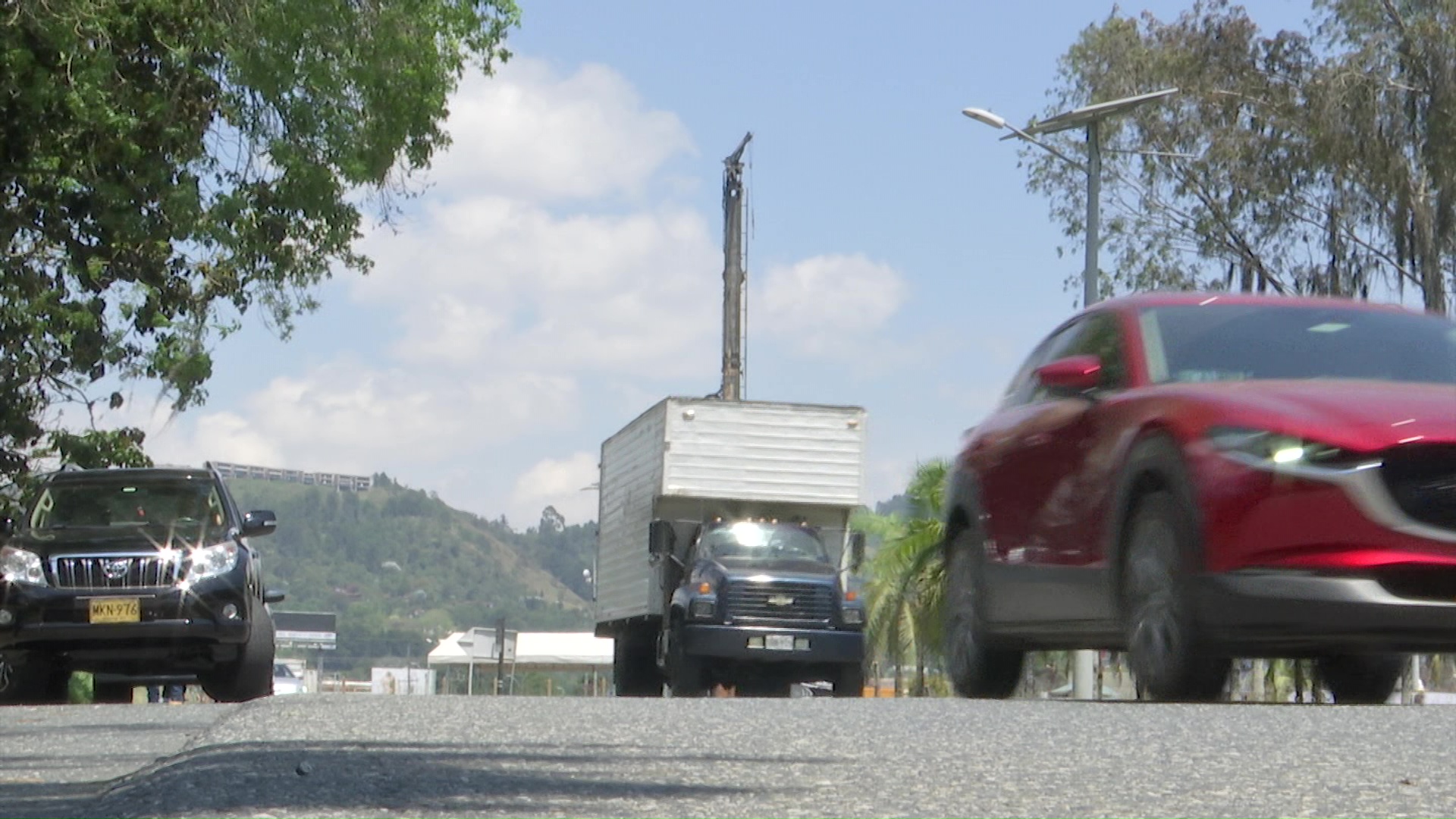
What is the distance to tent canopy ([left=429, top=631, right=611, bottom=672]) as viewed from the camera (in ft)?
316

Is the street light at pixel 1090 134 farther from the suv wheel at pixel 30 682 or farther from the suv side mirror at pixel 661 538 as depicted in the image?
the suv wheel at pixel 30 682

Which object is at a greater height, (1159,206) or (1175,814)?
(1159,206)

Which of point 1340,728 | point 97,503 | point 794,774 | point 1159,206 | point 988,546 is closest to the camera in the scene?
point 794,774

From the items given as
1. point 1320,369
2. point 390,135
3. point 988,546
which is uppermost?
point 390,135

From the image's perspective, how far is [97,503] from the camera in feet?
51.3

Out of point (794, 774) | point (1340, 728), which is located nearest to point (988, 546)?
point (1340, 728)

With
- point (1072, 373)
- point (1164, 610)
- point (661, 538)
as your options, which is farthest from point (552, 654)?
point (1164, 610)

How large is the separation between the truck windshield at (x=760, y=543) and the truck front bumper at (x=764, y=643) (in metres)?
0.94

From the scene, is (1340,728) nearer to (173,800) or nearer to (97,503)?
(173,800)

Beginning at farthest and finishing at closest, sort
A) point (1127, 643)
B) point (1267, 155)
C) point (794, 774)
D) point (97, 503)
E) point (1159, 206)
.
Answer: point (1159, 206) < point (1267, 155) < point (97, 503) < point (1127, 643) < point (794, 774)

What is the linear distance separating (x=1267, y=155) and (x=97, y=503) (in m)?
25.2

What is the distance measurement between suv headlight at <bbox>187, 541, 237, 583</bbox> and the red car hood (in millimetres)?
7699

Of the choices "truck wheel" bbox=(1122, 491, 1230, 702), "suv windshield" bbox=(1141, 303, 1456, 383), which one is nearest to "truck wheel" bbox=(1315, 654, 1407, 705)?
"truck wheel" bbox=(1122, 491, 1230, 702)

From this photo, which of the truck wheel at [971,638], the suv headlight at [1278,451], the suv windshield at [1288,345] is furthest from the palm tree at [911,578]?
the suv headlight at [1278,451]
